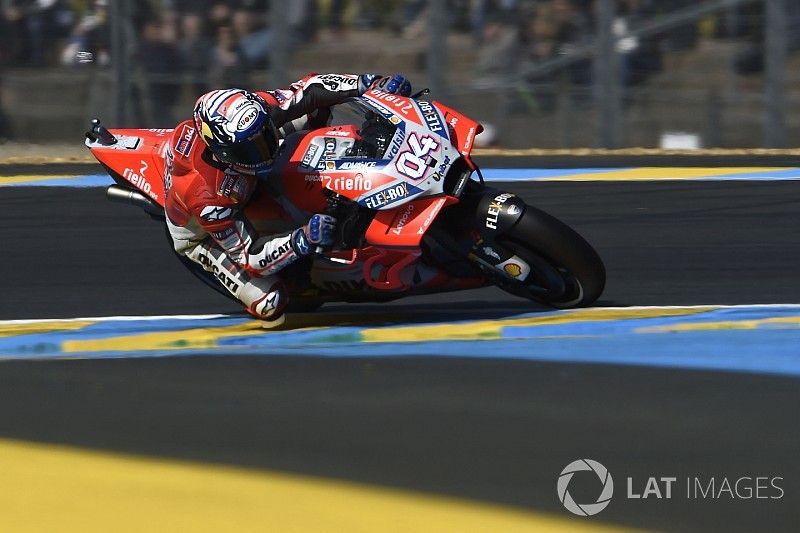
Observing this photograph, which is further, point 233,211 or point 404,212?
point 233,211

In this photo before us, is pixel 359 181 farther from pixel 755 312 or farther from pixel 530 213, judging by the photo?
pixel 755 312

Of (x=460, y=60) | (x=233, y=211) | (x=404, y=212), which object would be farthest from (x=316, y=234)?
(x=460, y=60)

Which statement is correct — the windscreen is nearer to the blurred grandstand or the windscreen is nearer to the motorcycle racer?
the motorcycle racer

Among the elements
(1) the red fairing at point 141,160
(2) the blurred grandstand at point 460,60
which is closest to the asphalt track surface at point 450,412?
(1) the red fairing at point 141,160

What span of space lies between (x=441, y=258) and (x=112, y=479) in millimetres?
2120

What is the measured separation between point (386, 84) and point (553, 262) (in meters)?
1.11

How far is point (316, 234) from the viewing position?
18.5ft

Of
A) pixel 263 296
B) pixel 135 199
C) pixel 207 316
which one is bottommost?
pixel 207 316

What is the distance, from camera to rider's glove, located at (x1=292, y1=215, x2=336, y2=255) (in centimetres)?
564

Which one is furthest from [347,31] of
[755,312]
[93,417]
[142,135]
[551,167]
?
[93,417]

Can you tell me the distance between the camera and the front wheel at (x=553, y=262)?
18.4 ft

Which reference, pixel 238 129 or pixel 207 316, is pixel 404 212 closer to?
pixel 238 129

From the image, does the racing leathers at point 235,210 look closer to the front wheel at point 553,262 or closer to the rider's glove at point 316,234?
the rider's glove at point 316,234

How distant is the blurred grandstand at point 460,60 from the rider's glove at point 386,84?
18.5 ft
